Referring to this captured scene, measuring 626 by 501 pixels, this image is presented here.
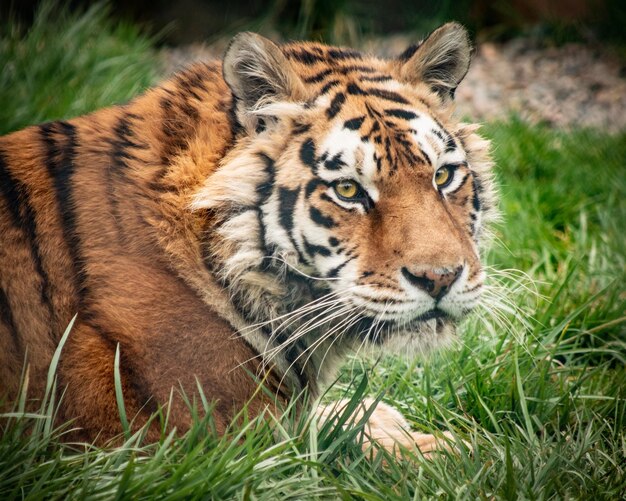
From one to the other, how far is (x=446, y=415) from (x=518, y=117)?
3.84 m

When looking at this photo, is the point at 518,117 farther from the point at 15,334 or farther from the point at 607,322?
the point at 15,334

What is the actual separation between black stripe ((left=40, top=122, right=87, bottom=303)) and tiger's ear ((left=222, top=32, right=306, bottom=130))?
649 millimetres

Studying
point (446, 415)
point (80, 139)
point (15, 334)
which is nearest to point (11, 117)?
point (80, 139)

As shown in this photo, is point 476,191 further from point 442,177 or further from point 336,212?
point 336,212

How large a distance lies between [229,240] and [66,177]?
0.64 metres

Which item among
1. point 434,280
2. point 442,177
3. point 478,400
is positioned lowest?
point 478,400

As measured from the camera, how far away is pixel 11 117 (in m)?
4.66

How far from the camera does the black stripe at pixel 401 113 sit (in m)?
2.71

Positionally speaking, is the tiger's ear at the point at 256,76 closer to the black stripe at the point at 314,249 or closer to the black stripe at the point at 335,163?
the black stripe at the point at 335,163

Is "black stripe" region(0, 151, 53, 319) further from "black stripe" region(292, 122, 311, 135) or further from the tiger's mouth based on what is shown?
the tiger's mouth

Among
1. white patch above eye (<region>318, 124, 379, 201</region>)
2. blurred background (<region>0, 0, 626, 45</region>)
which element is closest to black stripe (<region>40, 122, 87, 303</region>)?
white patch above eye (<region>318, 124, 379, 201</region>)

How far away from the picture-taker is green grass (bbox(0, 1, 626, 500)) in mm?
2180

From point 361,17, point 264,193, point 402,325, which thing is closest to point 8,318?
point 264,193

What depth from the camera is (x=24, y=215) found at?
2555 millimetres
